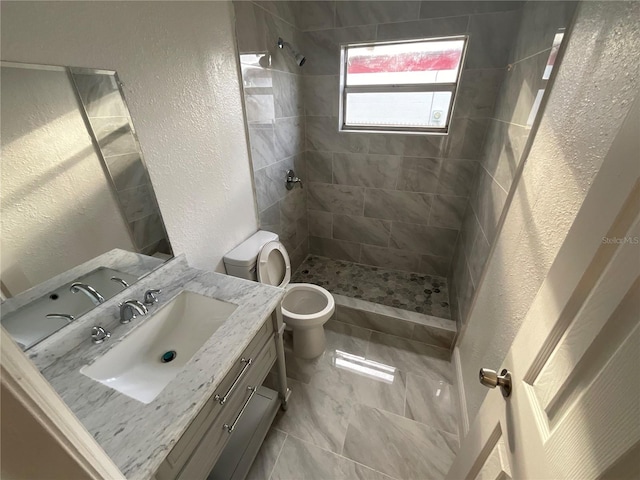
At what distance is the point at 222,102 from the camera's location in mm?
1414

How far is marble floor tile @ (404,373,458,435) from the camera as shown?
1.53 metres

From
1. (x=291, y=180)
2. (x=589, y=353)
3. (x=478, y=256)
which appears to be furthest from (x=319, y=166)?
(x=589, y=353)

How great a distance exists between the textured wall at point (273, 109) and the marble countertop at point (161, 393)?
86cm

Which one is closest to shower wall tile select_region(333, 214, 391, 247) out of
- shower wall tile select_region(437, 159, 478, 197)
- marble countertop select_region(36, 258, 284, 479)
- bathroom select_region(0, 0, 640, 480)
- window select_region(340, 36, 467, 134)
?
bathroom select_region(0, 0, 640, 480)

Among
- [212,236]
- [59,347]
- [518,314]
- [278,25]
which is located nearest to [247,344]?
[59,347]

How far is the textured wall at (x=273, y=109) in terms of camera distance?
154 cm

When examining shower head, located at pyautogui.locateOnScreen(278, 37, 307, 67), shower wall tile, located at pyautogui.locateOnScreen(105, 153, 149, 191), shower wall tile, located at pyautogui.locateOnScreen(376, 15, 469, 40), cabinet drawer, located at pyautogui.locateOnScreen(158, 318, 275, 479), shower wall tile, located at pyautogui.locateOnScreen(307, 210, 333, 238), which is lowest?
shower wall tile, located at pyautogui.locateOnScreen(307, 210, 333, 238)

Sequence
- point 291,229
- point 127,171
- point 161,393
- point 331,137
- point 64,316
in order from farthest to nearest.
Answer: point 291,229, point 331,137, point 127,171, point 64,316, point 161,393

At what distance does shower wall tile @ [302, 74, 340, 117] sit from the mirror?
5.12 feet

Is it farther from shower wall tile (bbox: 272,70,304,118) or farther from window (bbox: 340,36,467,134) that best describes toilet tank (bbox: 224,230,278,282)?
window (bbox: 340,36,467,134)

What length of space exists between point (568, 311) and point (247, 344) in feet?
Answer: 3.03

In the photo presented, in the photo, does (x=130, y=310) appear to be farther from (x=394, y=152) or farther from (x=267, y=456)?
(x=394, y=152)

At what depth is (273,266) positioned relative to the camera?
1.86 m

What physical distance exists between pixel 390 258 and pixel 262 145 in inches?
61.9
